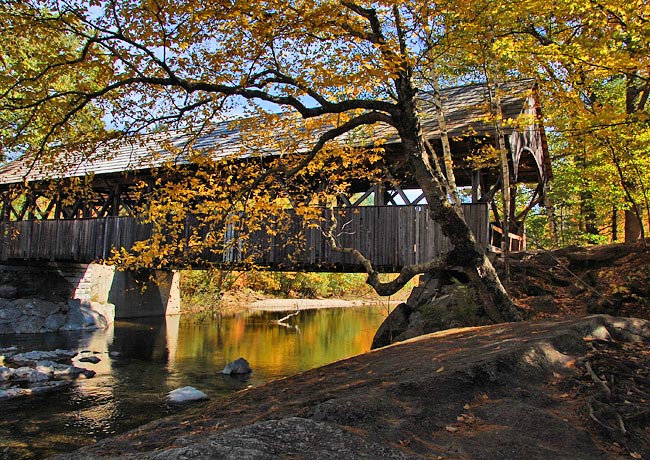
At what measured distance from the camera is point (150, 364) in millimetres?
9891

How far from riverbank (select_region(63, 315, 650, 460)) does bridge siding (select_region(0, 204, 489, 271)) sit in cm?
417

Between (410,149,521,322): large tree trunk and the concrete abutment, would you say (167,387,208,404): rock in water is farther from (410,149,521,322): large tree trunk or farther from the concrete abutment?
the concrete abutment

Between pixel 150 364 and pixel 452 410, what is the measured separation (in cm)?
851

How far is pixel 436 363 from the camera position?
3.64 meters

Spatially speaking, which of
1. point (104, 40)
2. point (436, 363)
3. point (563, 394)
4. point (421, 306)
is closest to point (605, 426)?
point (563, 394)

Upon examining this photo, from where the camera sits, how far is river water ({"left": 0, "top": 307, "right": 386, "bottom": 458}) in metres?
5.69

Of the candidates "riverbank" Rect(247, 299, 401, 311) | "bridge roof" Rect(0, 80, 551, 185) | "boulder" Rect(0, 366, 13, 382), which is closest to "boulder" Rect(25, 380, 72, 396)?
"boulder" Rect(0, 366, 13, 382)

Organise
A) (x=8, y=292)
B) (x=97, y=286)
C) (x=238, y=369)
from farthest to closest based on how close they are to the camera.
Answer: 1. (x=97, y=286)
2. (x=8, y=292)
3. (x=238, y=369)

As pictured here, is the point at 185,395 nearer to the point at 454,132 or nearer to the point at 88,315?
the point at 454,132

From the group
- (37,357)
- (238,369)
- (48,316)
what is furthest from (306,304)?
(238,369)

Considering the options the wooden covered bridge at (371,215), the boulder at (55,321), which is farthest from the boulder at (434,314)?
the boulder at (55,321)

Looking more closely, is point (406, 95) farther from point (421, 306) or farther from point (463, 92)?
point (463, 92)

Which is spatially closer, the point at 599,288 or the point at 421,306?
the point at 599,288

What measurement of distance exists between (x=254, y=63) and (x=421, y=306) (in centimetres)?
491
